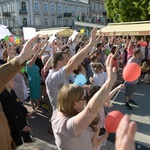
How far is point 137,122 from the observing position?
5.08 m

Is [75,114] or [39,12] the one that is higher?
[39,12]

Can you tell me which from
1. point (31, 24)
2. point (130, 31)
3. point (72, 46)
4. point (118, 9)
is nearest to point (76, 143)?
point (72, 46)

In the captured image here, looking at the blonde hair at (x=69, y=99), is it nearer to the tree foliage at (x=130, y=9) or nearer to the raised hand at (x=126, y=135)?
the raised hand at (x=126, y=135)

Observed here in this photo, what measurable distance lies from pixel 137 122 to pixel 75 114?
11.4 ft

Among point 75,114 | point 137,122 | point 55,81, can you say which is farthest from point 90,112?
point 137,122

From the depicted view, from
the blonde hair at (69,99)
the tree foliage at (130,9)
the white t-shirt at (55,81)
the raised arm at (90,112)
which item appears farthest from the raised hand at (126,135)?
the tree foliage at (130,9)

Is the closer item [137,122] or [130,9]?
[137,122]

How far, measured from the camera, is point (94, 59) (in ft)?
18.9

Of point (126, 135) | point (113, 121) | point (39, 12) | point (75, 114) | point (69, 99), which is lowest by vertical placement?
point (113, 121)

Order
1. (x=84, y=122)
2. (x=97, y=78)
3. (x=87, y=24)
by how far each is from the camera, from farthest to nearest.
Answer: (x=87, y=24) → (x=97, y=78) → (x=84, y=122)

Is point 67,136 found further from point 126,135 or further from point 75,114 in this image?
point 126,135

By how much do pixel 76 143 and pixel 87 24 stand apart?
28.9m

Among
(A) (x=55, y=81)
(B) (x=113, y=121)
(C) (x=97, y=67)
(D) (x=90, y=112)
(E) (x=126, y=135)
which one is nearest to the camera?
(E) (x=126, y=135)

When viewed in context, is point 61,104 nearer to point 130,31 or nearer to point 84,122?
point 84,122
